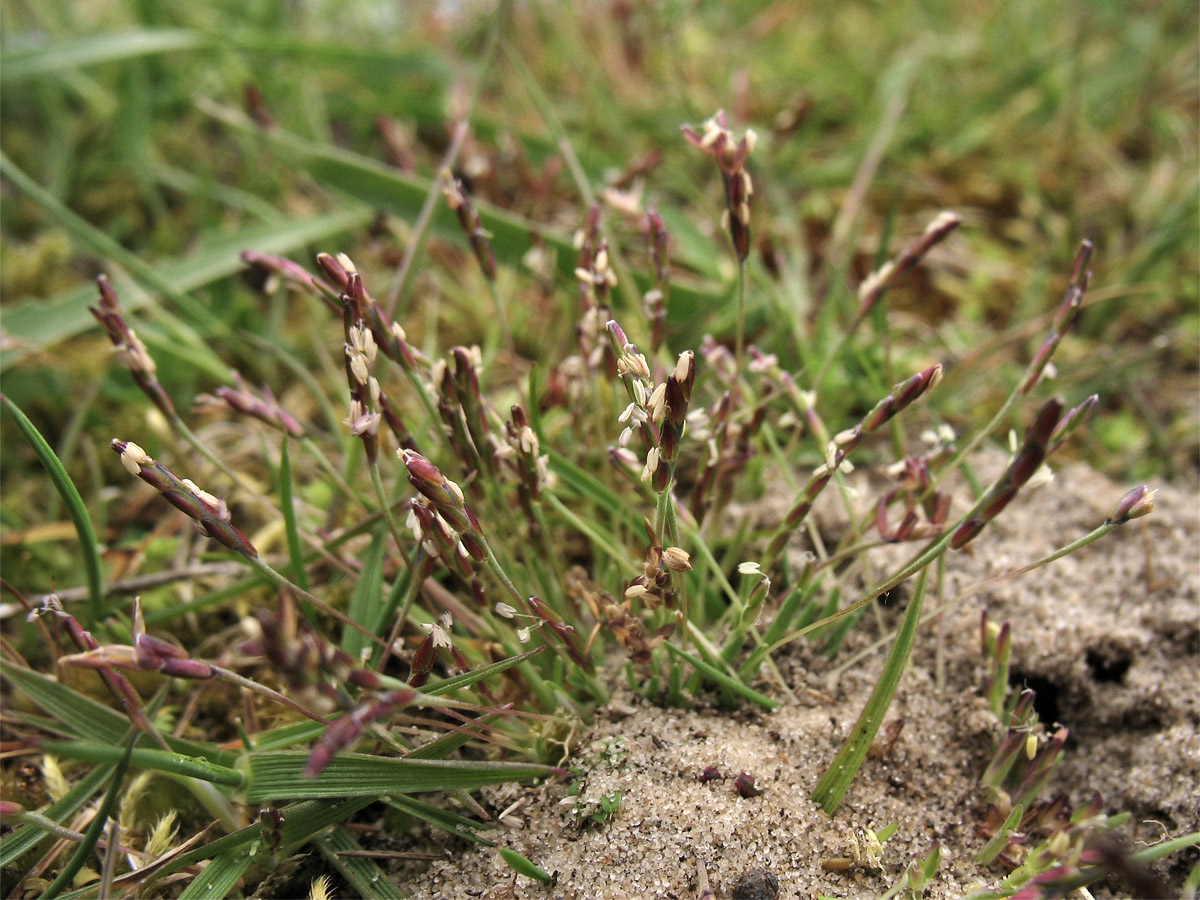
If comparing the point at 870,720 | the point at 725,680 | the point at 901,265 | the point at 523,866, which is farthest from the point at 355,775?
the point at 901,265

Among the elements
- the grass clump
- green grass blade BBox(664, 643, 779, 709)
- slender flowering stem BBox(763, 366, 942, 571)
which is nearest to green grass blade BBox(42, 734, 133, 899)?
the grass clump

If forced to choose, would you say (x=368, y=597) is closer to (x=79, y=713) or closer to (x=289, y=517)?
(x=289, y=517)

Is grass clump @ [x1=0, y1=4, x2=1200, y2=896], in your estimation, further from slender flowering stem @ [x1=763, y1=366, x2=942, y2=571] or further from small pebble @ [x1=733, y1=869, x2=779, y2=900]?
small pebble @ [x1=733, y1=869, x2=779, y2=900]

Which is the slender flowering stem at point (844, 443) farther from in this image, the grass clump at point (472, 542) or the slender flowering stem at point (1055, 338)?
the slender flowering stem at point (1055, 338)

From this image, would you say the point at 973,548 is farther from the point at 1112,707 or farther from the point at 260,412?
the point at 260,412

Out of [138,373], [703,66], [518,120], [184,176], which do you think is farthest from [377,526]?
[703,66]
